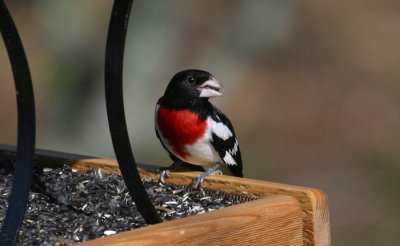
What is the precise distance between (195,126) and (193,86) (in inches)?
6.7

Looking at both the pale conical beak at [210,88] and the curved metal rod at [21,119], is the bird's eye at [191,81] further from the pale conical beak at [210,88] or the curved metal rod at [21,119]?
the curved metal rod at [21,119]

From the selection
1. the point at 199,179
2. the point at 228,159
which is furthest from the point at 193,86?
the point at 199,179

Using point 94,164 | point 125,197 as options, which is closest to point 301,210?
point 125,197

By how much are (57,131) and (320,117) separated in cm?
167

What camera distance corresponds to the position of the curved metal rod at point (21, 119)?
3102mm

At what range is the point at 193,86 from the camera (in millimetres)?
4617

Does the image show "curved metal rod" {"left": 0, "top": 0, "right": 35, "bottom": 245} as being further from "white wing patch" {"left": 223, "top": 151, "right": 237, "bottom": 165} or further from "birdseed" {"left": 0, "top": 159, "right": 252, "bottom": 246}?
Result: "white wing patch" {"left": 223, "top": 151, "right": 237, "bottom": 165}

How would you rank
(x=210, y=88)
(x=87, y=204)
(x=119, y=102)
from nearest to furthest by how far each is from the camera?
(x=119, y=102)
(x=87, y=204)
(x=210, y=88)

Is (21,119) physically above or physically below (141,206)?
above

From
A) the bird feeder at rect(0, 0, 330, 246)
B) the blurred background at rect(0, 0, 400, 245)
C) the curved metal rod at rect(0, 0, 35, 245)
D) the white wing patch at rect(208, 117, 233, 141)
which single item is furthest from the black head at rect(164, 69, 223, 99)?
the blurred background at rect(0, 0, 400, 245)

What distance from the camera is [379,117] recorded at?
275 inches

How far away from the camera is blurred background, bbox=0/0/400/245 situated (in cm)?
671

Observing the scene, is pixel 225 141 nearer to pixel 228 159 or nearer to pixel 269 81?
pixel 228 159

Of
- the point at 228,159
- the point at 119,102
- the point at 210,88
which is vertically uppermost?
the point at 119,102
